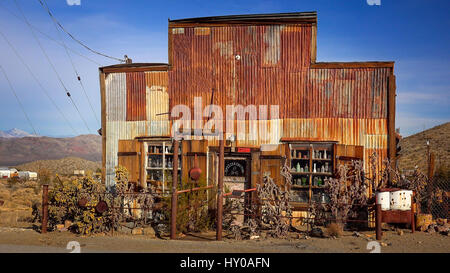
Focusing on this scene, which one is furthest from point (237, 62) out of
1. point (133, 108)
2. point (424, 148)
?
point (424, 148)

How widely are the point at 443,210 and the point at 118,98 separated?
40.3ft

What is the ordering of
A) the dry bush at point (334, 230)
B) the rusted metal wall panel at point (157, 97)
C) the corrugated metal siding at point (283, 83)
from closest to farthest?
the dry bush at point (334, 230) → the corrugated metal siding at point (283, 83) → the rusted metal wall panel at point (157, 97)

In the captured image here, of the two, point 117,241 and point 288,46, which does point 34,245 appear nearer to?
point 117,241

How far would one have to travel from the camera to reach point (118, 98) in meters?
15.5

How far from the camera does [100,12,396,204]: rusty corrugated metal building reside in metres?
13.6

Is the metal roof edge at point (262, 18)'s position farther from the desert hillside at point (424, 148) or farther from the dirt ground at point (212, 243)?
the desert hillside at point (424, 148)

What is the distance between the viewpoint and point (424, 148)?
43.5m

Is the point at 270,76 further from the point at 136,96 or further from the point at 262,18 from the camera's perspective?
the point at 136,96

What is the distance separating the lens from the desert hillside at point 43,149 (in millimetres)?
90438

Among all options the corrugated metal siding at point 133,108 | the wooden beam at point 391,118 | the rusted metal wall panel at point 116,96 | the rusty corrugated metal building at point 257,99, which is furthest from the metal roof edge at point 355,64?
the rusted metal wall panel at point 116,96

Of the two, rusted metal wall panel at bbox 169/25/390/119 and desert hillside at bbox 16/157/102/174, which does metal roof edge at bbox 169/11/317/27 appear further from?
desert hillside at bbox 16/157/102/174

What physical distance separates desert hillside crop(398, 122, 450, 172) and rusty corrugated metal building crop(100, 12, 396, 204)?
2241cm

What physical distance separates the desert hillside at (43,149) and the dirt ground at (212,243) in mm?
79841
